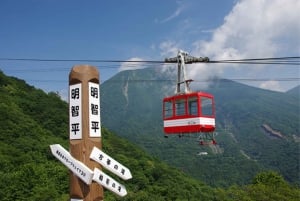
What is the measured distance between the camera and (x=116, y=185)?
6035mm

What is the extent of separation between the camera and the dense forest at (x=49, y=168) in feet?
152

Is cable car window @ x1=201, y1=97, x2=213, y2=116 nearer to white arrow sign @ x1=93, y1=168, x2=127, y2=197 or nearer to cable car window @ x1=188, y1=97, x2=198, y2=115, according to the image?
cable car window @ x1=188, y1=97, x2=198, y2=115

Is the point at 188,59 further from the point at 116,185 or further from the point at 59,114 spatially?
the point at 59,114

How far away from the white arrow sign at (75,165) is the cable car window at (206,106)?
916cm

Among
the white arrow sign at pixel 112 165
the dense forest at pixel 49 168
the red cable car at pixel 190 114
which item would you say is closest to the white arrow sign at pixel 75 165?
the white arrow sign at pixel 112 165

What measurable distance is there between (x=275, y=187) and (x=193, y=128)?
44.7 meters

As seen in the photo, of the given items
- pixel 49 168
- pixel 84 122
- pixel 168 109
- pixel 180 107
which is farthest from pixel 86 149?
pixel 49 168

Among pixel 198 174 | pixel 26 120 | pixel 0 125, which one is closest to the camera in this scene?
pixel 0 125

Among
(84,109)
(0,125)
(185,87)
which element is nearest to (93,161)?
(84,109)

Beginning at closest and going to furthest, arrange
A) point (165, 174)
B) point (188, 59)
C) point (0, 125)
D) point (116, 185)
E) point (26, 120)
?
point (116, 185) → point (188, 59) → point (0, 125) → point (26, 120) → point (165, 174)

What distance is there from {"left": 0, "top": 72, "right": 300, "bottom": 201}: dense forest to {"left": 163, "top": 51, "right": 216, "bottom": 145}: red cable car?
107 ft

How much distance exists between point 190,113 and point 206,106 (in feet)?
2.37

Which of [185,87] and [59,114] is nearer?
[185,87]

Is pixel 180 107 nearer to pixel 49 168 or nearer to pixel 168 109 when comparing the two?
pixel 168 109
